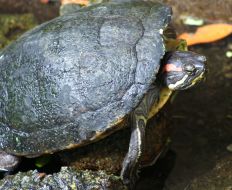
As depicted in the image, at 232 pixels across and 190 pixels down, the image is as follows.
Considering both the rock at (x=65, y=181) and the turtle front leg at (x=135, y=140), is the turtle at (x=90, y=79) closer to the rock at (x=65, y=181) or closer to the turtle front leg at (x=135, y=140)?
the turtle front leg at (x=135, y=140)

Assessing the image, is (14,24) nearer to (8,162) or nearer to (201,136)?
(8,162)

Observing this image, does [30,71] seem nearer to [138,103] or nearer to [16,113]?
[16,113]

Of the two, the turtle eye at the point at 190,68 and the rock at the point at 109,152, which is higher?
the turtle eye at the point at 190,68

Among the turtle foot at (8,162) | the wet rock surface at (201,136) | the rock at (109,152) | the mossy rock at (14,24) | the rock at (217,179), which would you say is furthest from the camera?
the mossy rock at (14,24)

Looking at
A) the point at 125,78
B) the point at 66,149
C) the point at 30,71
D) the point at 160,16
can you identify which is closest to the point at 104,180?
the point at 66,149

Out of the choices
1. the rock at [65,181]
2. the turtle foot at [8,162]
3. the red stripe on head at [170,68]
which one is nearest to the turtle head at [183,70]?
the red stripe on head at [170,68]

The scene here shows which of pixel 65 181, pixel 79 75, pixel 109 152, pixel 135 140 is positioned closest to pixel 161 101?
pixel 135 140

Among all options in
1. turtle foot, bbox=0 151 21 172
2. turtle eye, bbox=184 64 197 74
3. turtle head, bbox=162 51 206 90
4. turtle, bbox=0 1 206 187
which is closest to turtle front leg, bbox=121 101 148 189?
turtle, bbox=0 1 206 187

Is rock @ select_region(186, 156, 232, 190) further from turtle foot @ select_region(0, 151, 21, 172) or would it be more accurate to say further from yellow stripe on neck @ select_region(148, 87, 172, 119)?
turtle foot @ select_region(0, 151, 21, 172)
